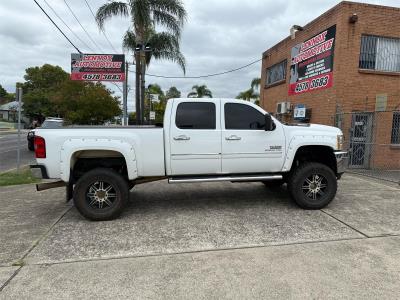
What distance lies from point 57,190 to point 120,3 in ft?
41.1

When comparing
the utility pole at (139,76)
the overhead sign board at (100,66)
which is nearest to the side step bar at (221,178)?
the utility pole at (139,76)

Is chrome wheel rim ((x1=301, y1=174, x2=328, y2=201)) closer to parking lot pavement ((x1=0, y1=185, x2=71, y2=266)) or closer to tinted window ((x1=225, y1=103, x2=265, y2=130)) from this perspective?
tinted window ((x1=225, y1=103, x2=265, y2=130))

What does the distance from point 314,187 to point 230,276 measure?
10.2 ft

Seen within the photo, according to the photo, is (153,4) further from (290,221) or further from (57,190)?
(290,221)

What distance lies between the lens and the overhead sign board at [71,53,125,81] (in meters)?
16.5

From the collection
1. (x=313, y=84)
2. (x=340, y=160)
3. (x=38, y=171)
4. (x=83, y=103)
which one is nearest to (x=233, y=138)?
(x=340, y=160)

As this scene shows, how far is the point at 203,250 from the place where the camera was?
158 inches

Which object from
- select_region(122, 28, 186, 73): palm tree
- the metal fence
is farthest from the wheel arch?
select_region(122, 28, 186, 73): palm tree

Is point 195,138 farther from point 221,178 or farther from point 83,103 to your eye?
point 83,103

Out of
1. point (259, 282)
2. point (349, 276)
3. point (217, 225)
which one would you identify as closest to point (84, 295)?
point (259, 282)

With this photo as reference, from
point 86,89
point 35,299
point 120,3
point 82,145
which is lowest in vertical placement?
point 35,299

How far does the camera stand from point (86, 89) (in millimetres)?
22672

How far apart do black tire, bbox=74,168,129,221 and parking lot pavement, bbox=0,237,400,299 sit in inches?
56.6

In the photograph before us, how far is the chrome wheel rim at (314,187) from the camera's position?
577 centimetres
